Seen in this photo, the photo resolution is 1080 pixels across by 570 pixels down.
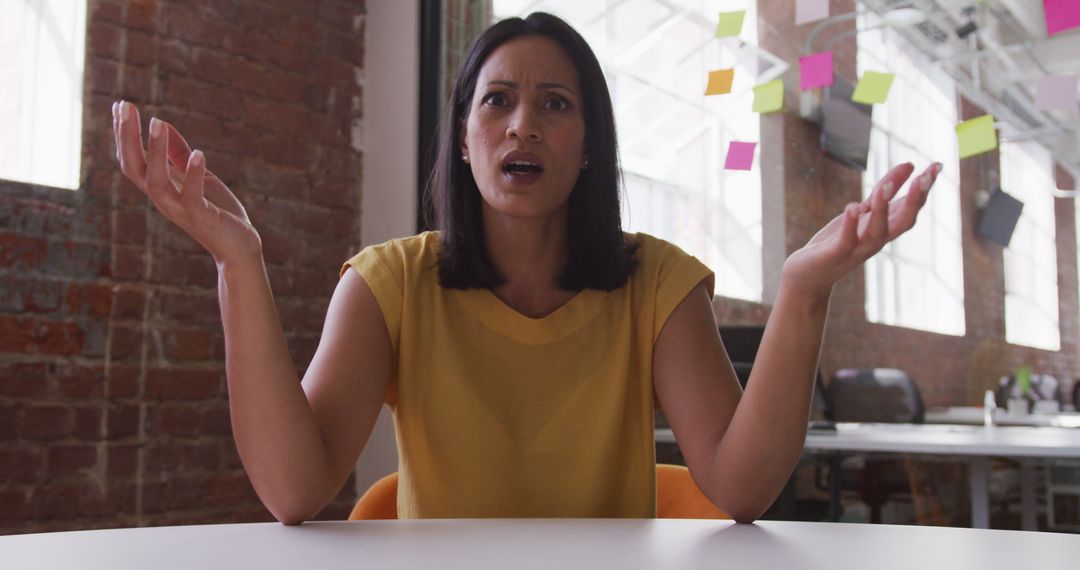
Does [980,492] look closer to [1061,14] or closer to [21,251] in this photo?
[1061,14]

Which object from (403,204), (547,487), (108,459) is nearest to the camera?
(547,487)

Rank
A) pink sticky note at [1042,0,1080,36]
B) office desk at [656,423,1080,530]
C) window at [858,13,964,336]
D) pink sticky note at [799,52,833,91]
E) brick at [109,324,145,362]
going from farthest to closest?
pink sticky note at [799,52,833,91] < window at [858,13,964,336] < pink sticky note at [1042,0,1080,36] < brick at [109,324,145,362] < office desk at [656,423,1080,530]

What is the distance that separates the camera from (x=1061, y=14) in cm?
249

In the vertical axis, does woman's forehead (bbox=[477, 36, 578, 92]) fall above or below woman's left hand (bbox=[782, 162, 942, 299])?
above

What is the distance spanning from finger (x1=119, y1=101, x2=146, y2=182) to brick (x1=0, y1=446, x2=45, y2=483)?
1573 millimetres

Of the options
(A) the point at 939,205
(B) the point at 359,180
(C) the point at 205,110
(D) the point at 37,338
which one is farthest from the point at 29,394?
(A) the point at 939,205

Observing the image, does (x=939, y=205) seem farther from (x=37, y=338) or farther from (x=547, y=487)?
(x=37, y=338)

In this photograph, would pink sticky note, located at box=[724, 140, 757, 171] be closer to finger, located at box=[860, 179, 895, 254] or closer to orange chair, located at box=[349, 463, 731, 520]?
orange chair, located at box=[349, 463, 731, 520]

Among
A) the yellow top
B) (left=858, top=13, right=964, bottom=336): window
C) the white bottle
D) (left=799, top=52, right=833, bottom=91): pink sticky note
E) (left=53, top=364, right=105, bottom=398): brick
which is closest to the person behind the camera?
the yellow top

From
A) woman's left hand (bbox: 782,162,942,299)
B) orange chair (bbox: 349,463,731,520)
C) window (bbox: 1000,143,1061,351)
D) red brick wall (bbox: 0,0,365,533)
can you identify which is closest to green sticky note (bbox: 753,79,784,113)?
window (bbox: 1000,143,1061,351)

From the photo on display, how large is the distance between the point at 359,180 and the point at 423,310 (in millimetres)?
1913

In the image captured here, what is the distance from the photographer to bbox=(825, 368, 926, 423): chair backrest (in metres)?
2.81

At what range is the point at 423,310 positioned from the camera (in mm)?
1145

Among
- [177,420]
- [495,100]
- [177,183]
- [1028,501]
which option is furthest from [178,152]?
[1028,501]
